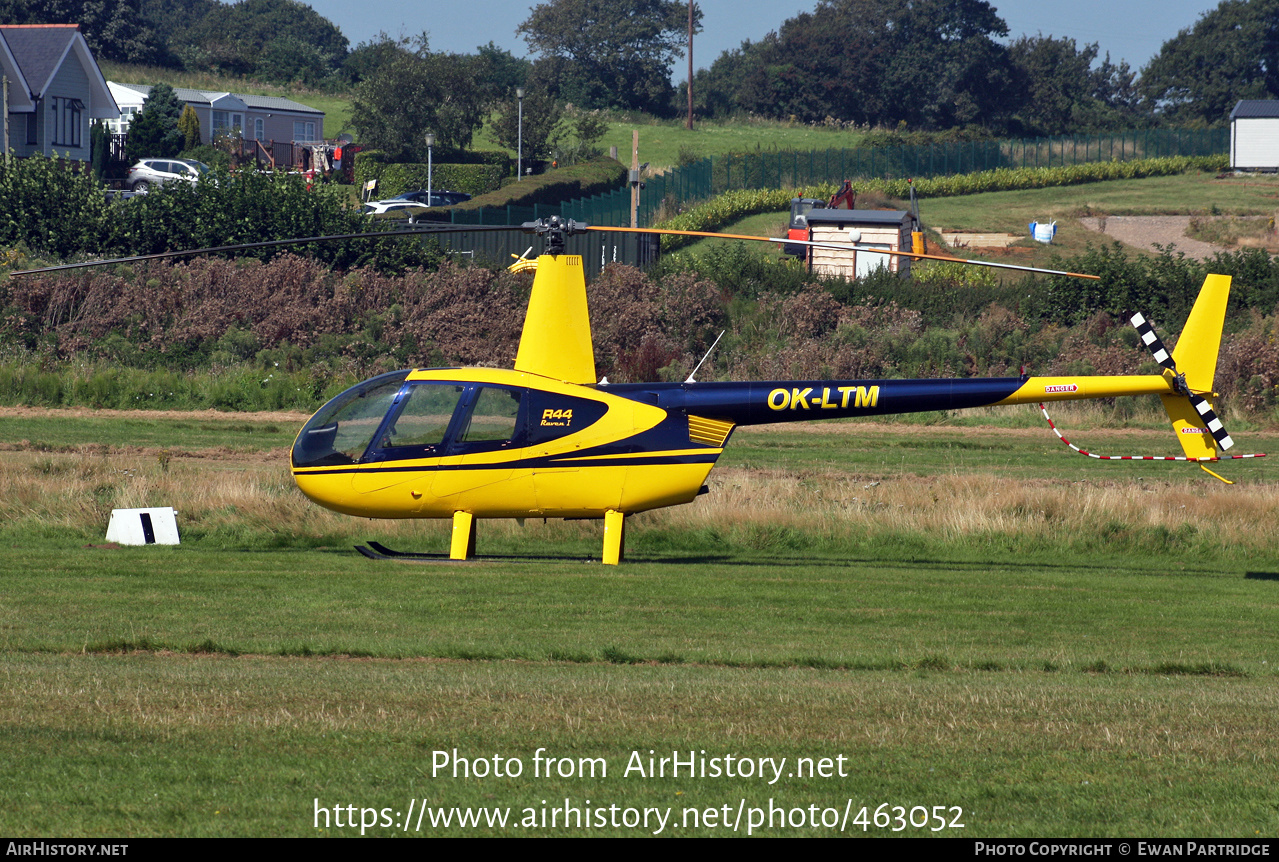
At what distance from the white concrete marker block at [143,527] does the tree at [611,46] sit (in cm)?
10979

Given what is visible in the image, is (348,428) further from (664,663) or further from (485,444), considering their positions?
(664,663)

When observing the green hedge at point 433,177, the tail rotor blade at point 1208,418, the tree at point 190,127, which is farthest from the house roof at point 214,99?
the tail rotor blade at point 1208,418

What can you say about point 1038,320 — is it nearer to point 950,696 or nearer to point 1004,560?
point 1004,560

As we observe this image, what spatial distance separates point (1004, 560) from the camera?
16672 millimetres

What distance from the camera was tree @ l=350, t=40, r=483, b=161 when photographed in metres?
81.0

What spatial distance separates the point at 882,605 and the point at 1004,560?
174 inches

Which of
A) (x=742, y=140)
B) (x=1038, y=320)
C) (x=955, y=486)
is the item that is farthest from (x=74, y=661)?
(x=742, y=140)

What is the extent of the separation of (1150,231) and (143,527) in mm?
57603

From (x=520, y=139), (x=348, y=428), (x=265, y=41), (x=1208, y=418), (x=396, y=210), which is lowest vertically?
(x=348, y=428)

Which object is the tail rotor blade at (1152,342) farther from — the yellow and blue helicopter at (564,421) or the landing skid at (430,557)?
the landing skid at (430,557)

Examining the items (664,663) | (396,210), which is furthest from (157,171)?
(664,663)

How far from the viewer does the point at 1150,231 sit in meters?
63.3

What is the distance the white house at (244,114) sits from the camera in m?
85.2
